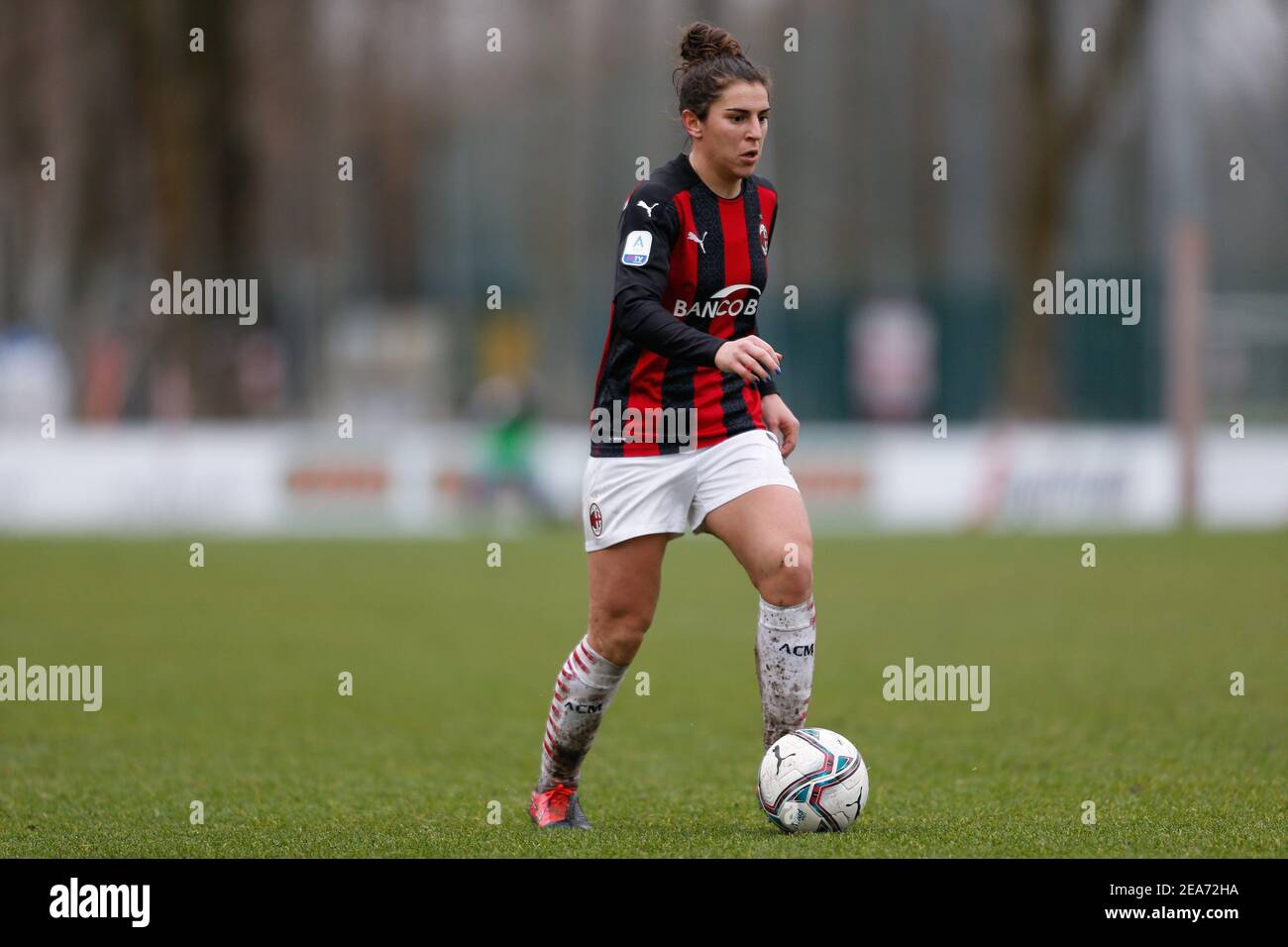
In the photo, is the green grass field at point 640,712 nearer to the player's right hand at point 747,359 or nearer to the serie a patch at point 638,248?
the player's right hand at point 747,359

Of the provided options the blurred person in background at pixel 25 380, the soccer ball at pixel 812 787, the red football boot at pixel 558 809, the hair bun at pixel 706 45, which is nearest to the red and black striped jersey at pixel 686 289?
the hair bun at pixel 706 45

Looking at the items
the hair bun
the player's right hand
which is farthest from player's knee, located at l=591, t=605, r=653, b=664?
the hair bun

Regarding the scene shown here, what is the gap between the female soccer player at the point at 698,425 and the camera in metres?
5.55

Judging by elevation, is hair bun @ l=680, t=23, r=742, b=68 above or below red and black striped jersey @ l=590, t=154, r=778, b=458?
above

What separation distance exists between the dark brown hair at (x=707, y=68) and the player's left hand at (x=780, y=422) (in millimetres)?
985

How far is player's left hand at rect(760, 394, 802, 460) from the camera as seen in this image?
5.96 m

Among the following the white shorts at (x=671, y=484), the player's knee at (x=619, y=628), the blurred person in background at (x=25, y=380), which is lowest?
the player's knee at (x=619, y=628)

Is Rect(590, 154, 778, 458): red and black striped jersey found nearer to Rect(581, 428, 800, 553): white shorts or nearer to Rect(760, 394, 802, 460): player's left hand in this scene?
Rect(581, 428, 800, 553): white shorts

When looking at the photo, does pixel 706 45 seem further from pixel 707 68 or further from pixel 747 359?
pixel 747 359

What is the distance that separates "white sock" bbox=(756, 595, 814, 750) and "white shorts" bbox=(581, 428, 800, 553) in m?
0.38

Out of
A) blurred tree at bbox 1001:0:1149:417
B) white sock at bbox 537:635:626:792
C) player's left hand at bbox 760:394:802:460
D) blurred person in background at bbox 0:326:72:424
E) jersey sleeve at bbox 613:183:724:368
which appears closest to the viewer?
jersey sleeve at bbox 613:183:724:368

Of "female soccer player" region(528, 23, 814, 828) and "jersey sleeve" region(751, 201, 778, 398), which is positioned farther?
"jersey sleeve" region(751, 201, 778, 398)
